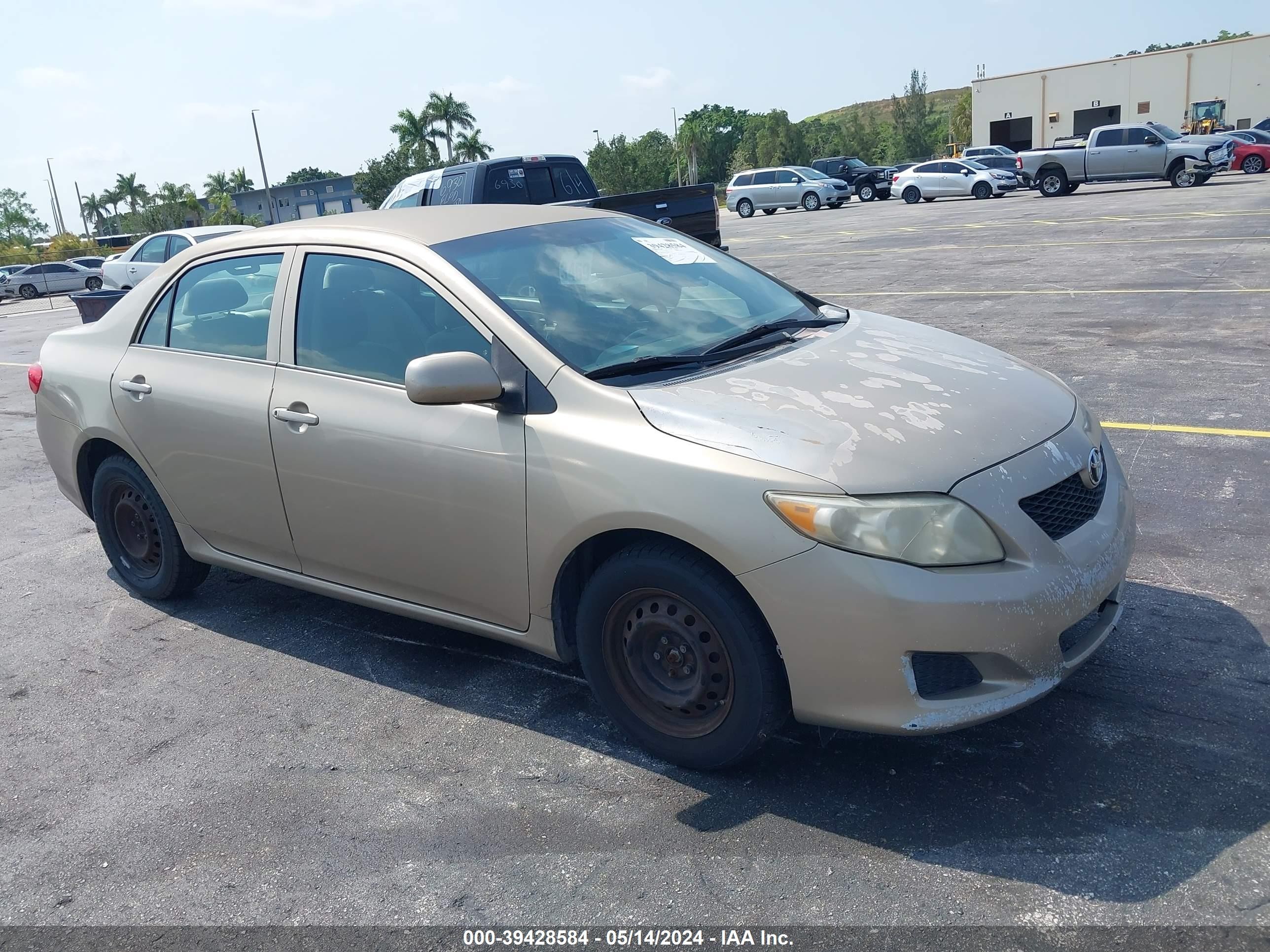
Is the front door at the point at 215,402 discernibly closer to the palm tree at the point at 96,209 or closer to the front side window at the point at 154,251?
the front side window at the point at 154,251

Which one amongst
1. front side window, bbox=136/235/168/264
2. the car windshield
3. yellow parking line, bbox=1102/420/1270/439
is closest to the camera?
the car windshield

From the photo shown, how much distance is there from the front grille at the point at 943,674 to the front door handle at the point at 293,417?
231 centimetres

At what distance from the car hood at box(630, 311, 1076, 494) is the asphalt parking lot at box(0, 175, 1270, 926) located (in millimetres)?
943

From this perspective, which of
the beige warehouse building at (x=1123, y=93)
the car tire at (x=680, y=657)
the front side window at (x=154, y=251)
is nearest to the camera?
the car tire at (x=680, y=657)

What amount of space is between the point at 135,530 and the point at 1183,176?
3175 centimetres

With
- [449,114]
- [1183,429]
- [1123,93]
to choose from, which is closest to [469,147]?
[449,114]

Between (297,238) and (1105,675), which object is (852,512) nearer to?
(1105,675)

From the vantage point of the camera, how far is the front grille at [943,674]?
2.89 m

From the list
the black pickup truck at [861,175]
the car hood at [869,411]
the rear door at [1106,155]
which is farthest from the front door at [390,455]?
the black pickup truck at [861,175]

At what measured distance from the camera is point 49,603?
209 inches

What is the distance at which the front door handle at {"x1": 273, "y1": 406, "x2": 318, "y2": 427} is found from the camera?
3.97 meters

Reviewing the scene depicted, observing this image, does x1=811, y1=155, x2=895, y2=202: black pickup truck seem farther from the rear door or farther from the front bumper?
the front bumper

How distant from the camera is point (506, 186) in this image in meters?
12.5

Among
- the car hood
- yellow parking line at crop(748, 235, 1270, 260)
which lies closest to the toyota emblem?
the car hood
